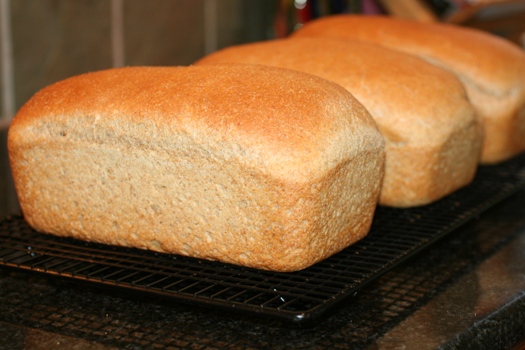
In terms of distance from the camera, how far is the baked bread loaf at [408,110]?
4.00 feet

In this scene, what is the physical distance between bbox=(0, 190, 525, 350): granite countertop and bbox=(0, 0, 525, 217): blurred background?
0.52m

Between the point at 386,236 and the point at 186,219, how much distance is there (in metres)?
0.30

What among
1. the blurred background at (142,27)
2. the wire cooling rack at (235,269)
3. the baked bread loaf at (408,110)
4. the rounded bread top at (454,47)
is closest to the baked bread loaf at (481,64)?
the rounded bread top at (454,47)

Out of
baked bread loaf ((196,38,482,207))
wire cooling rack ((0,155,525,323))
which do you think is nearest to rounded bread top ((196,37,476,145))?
baked bread loaf ((196,38,482,207))

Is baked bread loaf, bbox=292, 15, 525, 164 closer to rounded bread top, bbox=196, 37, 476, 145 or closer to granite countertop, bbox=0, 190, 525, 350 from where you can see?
rounded bread top, bbox=196, 37, 476, 145

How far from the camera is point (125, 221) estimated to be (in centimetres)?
102

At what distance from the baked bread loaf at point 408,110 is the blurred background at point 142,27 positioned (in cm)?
64

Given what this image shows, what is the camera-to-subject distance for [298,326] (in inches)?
34.3

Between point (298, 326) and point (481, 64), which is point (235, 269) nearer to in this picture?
point (298, 326)

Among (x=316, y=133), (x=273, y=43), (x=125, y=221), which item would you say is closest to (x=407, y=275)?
(x=316, y=133)

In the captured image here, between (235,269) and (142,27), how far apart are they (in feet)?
5.13

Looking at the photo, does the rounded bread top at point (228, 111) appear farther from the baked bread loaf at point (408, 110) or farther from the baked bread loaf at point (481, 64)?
the baked bread loaf at point (481, 64)

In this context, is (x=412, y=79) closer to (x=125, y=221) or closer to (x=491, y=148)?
(x=491, y=148)

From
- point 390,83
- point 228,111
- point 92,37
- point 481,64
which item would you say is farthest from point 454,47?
point 92,37
